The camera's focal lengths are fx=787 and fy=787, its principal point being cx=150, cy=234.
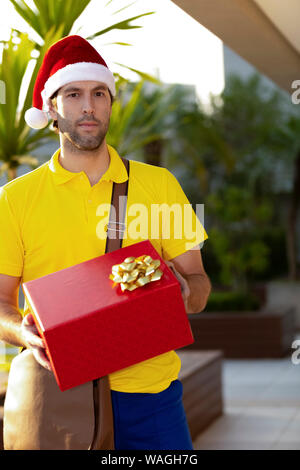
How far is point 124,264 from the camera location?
5.33ft

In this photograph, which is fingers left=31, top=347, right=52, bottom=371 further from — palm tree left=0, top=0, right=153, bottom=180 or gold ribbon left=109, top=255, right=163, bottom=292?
palm tree left=0, top=0, right=153, bottom=180

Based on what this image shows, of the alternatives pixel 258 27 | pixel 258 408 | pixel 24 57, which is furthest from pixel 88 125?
pixel 258 408

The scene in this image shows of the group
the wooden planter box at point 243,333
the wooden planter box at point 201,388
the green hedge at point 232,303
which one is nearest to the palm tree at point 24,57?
the wooden planter box at point 201,388

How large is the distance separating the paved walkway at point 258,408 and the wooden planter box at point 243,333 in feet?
0.40

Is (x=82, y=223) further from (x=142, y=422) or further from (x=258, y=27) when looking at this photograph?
(x=258, y=27)

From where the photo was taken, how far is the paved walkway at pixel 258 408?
15.7 ft

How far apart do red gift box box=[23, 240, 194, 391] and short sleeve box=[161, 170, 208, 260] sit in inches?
8.1

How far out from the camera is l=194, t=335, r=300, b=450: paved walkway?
15.7 ft

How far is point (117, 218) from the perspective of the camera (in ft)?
5.97

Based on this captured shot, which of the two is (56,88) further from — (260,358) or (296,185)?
(296,185)

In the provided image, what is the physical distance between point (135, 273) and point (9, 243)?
361 mm

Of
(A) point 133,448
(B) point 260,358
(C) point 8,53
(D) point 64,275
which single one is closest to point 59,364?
(D) point 64,275

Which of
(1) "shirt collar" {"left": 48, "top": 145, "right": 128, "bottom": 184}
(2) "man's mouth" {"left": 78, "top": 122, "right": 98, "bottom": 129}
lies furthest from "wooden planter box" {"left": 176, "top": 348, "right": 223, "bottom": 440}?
(2) "man's mouth" {"left": 78, "top": 122, "right": 98, "bottom": 129}

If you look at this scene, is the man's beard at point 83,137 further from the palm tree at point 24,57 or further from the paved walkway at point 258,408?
the paved walkway at point 258,408
